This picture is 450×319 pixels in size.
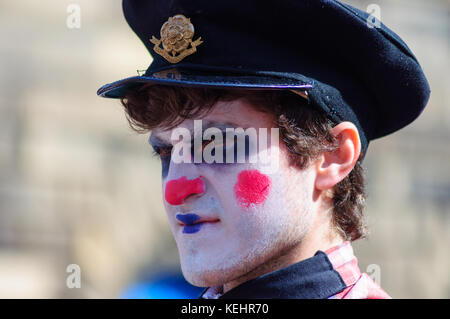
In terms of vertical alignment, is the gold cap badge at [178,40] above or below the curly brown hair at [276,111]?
above

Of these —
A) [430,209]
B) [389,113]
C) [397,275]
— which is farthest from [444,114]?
[389,113]

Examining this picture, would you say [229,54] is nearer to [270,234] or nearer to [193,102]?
[193,102]

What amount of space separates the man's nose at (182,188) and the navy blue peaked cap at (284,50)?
35cm

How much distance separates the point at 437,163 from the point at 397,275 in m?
1.79

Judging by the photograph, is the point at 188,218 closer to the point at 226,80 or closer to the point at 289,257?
the point at 289,257

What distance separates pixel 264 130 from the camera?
8.05 ft

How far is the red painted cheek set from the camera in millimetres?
2391

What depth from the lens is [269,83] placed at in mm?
2359

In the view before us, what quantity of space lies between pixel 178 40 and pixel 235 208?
2.20 ft

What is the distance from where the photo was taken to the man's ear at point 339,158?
252 cm

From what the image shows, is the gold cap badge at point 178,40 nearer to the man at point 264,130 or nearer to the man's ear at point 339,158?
the man at point 264,130

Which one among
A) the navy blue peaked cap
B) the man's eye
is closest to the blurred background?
the man's eye

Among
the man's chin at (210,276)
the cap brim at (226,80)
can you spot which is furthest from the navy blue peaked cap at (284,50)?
the man's chin at (210,276)

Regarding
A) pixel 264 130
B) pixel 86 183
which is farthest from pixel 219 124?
pixel 86 183
